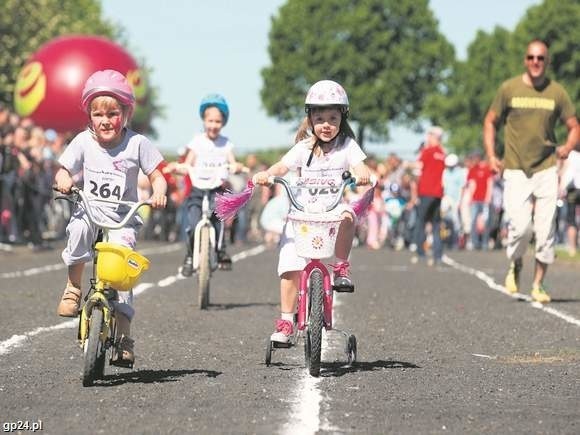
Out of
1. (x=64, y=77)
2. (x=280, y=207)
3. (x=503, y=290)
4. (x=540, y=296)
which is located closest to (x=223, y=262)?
(x=540, y=296)

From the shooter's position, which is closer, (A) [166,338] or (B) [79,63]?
(A) [166,338]

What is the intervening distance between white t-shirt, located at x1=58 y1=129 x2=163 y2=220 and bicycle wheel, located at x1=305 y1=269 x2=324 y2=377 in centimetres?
117

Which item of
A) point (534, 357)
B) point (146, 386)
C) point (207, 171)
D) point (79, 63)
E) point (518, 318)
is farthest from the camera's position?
point (79, 63)

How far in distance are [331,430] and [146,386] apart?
5.99 ft

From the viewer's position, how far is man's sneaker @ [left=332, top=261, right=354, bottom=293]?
952 cm

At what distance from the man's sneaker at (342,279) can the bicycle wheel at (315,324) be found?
0.90 feet

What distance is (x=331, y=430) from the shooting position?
23.3ft

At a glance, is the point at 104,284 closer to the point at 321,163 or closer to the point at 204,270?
→ the point at 321,163

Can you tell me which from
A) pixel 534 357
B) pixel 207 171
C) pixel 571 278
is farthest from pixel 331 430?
pixel 571 278

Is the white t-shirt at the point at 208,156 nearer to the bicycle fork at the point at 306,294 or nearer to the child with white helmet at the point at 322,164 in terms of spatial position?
the child with white helmet at the point at 322,164

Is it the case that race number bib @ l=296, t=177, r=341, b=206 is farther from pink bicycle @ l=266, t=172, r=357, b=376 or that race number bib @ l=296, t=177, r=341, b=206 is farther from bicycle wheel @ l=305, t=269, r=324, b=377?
bicycle wheel @ l=305, t=269, r=324, b=377

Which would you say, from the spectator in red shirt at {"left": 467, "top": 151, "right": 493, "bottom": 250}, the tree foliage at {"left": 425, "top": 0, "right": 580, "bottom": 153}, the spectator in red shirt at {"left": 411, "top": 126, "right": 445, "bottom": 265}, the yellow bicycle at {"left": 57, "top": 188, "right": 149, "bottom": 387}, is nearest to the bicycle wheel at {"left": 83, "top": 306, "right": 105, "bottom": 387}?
the yellow bicycle at {"left": 57, "top": 188, "right": 149, "bottom": 387}

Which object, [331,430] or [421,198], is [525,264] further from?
[331,430]

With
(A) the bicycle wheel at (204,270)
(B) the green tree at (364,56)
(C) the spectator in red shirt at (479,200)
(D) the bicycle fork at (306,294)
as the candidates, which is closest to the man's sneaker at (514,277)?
(A) the bicycle wheel at (204,270)
